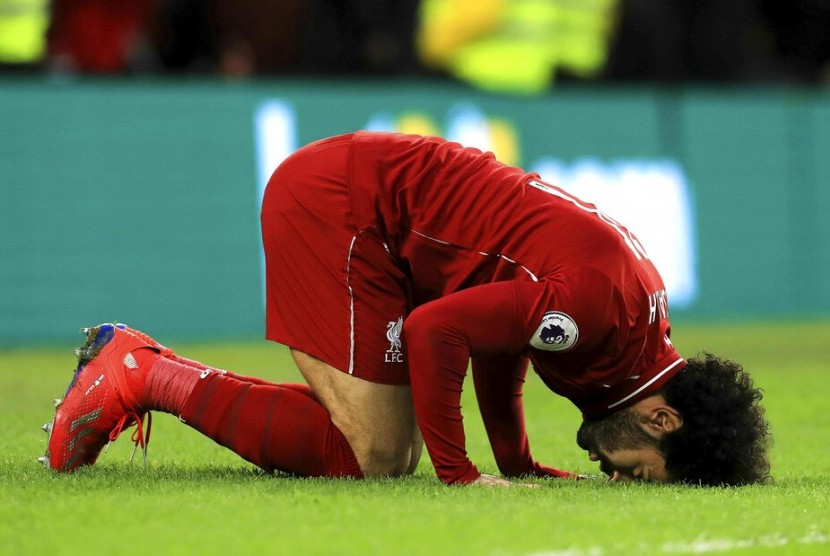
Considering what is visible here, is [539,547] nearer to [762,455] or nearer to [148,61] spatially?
[762,455]

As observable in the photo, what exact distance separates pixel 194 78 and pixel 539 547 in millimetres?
8054

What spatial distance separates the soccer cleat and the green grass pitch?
80mm

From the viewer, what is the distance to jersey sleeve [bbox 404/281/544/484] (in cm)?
423

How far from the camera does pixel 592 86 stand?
12.7m

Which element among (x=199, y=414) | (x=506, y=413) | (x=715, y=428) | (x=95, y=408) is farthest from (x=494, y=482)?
(x=95, y=408)

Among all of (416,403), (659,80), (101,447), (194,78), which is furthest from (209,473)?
(659,80)

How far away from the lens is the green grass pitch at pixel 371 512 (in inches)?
139

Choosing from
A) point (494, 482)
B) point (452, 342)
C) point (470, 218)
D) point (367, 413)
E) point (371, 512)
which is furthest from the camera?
point (367, 413)

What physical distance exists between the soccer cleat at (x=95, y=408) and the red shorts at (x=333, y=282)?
0.49m

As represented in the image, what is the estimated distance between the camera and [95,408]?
471cm

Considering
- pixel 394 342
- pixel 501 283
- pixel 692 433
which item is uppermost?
pixel 501 283

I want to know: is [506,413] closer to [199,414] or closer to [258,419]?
[258,419]

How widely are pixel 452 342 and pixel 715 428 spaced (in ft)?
2.92

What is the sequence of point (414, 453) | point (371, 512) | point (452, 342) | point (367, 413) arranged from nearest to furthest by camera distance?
point (371, 512) → point (452, 342) → point (367, 413) → point (414, 453)
